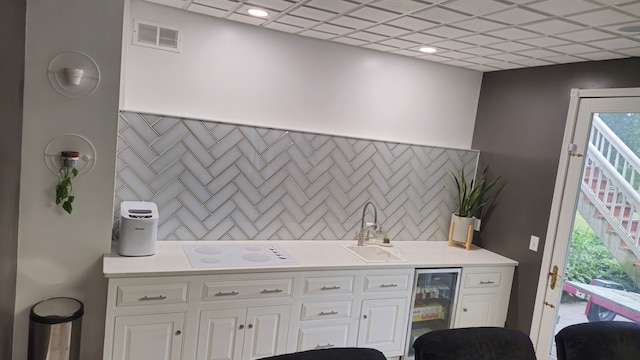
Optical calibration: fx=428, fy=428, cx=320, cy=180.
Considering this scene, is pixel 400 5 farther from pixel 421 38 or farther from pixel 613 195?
pixel 613 195

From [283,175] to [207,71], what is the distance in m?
0.93

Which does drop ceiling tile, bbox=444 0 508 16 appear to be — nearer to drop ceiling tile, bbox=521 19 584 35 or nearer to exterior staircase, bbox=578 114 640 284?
drop ceiling tile, bbox=521 19 584 35

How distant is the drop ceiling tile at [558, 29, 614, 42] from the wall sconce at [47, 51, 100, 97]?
105 inches

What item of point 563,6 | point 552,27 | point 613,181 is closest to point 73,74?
point 563,6

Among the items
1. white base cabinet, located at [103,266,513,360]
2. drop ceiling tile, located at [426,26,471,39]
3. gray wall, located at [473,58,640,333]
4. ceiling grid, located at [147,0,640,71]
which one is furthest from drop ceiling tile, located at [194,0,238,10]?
gray wall, located at [473,58,640,333]

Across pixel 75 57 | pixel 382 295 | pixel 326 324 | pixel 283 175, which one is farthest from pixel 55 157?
pixel 382 295

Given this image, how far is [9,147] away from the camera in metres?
2.09

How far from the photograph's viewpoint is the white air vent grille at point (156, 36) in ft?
9.18

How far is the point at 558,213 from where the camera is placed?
316 centimetres

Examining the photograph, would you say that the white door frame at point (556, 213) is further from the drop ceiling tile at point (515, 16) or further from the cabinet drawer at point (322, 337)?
the cabinet drawer at point (322, 337)

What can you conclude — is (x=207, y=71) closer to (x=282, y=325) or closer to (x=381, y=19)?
(x=381, y=19)

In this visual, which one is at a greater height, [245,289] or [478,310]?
[245,289]

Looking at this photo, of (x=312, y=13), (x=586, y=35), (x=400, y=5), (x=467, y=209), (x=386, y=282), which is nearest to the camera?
(x=400, y=5)

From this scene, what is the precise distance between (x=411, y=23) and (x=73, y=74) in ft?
6.34
